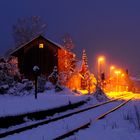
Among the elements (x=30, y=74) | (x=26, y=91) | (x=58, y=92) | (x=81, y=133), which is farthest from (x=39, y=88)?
(x=81, y=133)

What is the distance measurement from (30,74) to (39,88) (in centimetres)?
2157

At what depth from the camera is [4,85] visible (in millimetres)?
45031

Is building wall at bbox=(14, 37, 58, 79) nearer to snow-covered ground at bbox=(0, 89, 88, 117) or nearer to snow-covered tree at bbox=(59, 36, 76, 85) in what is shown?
snow-covered tree at bbox=(59, 36, 76, 85)

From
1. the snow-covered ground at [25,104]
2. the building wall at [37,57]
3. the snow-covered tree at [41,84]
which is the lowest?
the snow-covered ground at [25,104]

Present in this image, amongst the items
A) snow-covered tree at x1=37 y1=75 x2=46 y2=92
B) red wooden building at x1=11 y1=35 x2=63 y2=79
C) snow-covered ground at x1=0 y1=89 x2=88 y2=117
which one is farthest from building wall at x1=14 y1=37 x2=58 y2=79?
snow-covered ground at x1=0 y1=89 x2=88 y2=117

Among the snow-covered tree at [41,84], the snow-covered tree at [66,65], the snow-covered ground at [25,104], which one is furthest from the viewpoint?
the snow-covered tree at [66,65]

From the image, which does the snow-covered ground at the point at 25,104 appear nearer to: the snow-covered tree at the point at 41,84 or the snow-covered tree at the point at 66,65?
the snow-covered tree at the point at 41,84

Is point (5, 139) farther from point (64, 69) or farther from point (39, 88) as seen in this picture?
point (64, 69)

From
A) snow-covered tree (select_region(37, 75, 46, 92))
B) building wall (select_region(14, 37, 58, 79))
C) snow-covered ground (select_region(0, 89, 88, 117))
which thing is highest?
building wall (select_region(14, 37, 58, 79))

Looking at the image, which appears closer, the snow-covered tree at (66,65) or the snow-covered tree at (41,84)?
the snow-covered tree at (41,84)

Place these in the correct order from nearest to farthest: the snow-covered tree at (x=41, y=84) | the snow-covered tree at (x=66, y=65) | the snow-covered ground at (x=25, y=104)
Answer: the snow-covered ground at (x=25, y=104), the snow-covered tree at (x=41, y=84), the snow-covered tree at (x=66, y=65)

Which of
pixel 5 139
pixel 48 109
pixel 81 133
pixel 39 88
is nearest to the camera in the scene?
pixel 5 139

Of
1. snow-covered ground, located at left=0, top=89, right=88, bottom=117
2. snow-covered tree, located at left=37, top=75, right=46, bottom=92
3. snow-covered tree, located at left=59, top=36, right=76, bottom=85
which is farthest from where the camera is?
snow-covered tree, located at left=59, top=36, right=76, bottom=85

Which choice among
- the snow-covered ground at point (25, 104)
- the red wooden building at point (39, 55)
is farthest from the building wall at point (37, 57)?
the snow-covered ground at point (25, 104)
